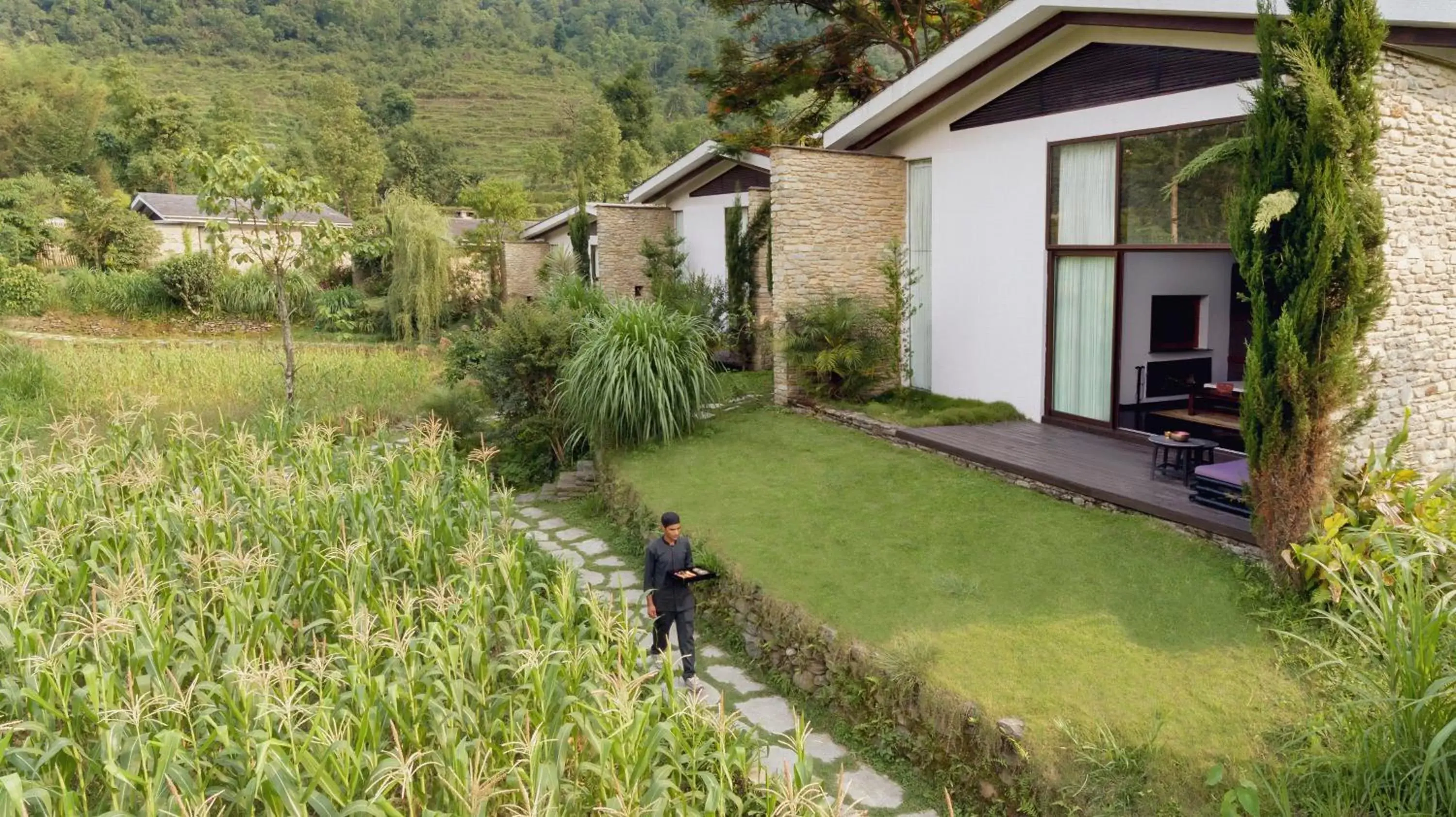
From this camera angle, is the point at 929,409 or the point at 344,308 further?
the point at 344,308

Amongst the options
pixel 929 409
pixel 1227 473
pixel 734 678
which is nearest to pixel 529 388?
pixel 929 409

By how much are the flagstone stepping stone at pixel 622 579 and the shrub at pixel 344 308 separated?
17.4 meters

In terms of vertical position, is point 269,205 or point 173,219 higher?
point 173,219

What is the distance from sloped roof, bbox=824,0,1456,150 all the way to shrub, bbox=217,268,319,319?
1705cm

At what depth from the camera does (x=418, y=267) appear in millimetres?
21250

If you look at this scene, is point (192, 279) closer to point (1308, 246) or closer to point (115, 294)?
point (115, 294)

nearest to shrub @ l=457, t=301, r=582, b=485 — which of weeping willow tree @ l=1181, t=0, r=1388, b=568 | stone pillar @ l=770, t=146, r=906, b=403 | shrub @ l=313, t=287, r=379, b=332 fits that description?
stone pillar @ l=770, t=146, r=906, b=403

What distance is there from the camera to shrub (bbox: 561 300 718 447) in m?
9.98

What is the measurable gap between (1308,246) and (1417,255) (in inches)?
64.3

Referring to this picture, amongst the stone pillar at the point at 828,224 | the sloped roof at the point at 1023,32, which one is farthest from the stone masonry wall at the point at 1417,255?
the stone pillar at the point at 828,224

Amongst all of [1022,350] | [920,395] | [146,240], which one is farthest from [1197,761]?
[146,240]

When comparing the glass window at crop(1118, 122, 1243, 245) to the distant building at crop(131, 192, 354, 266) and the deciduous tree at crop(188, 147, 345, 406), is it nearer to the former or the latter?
the deciduous tree at crop(188, 147, 345, 406)

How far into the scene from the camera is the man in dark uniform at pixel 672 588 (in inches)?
227

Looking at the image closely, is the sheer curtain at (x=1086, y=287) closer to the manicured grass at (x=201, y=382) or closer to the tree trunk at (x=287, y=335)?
the manicured grass at (x=201, y=382)
